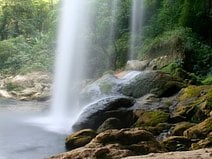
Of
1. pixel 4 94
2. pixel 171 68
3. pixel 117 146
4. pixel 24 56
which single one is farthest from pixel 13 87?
pixel 117 146

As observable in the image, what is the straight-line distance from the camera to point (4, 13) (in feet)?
145

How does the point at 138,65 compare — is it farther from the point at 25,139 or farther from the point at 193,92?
the point at 25,139

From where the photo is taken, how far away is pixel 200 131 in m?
10.9

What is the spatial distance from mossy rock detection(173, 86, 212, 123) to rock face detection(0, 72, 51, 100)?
1386 centimetres

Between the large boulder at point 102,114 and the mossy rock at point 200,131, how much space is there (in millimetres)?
3023

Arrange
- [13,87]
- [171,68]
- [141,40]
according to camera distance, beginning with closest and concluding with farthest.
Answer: [171,68] → [141,40] → [13,87]

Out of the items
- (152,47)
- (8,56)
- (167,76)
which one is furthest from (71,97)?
(8,56)

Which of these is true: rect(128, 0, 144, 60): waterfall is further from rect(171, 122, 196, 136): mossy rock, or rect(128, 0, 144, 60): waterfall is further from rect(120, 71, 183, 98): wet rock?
rect(171, 122, 196, 136): mossy rock

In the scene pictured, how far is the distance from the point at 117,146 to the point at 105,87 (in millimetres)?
7939

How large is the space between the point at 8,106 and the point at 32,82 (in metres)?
7.37

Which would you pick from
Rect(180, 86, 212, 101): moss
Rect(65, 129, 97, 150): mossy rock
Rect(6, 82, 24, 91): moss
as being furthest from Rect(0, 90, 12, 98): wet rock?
Rect(65, 129, 97, 150): mossy rock

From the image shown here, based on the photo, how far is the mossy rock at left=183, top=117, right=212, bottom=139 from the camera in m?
10.8

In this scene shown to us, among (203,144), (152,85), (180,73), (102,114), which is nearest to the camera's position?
(203,144)

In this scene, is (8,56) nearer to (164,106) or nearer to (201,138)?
(164,106)
